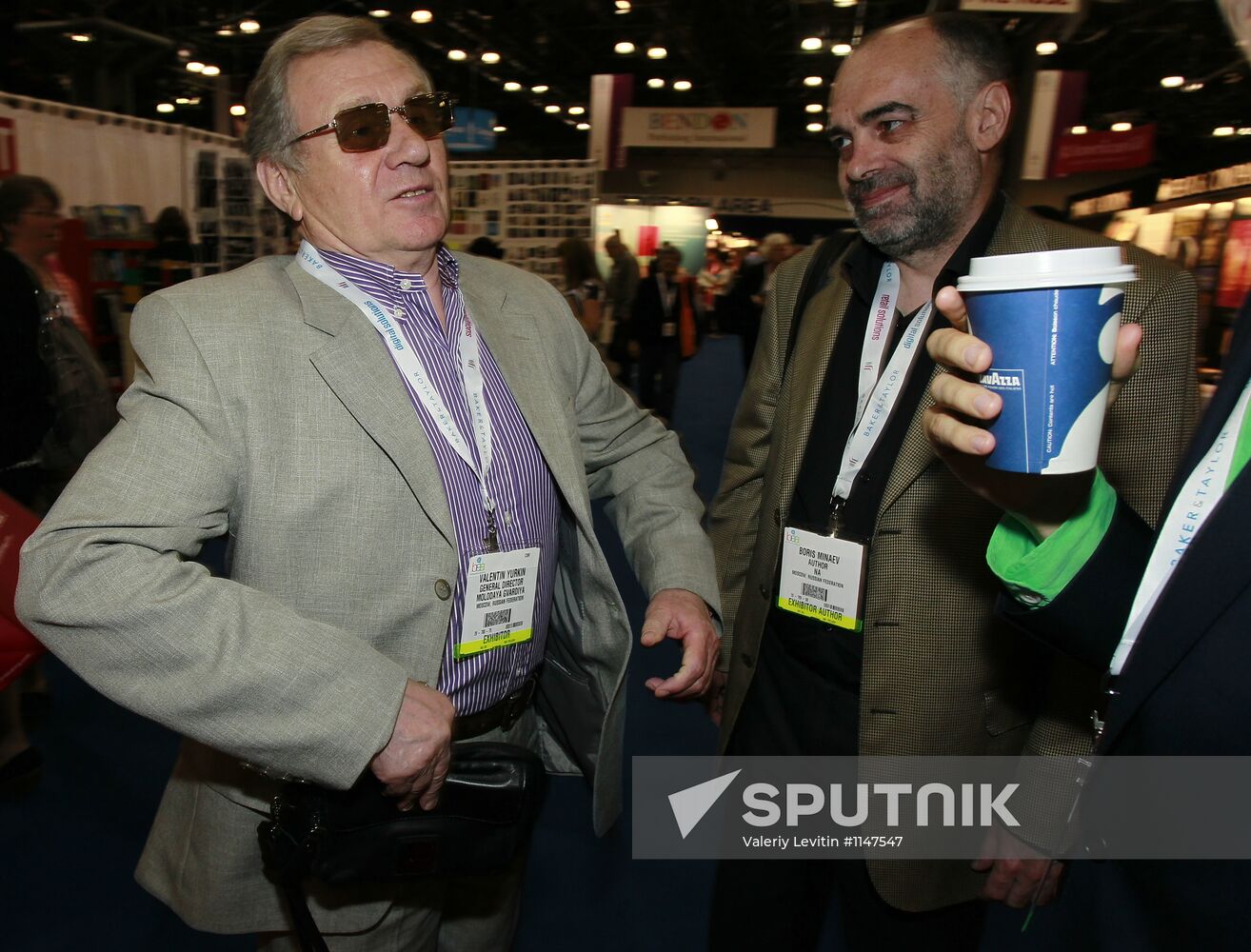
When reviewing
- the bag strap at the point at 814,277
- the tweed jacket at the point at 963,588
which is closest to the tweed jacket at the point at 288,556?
the tweed jacket at the point at 963,588

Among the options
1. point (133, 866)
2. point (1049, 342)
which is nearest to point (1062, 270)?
point (1049, 342)

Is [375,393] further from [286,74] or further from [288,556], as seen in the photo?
[286,74]

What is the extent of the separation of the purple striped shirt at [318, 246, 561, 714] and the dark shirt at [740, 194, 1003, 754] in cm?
56

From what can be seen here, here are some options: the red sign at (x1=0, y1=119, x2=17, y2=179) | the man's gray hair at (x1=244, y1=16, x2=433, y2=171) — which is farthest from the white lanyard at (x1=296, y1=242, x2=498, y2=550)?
the red sign at (x1=0, y1=119, x2=17, y2=179)

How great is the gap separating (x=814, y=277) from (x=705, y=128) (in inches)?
551

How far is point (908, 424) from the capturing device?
1630 millimetres

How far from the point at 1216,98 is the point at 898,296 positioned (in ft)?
69.2

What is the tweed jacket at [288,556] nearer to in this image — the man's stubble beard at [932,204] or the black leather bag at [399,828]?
the black leather bag at [399,828]

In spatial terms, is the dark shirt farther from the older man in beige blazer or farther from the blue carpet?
the blue carpet

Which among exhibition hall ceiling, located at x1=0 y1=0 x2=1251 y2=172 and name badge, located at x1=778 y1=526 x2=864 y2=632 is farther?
exhibition hall ceiling, located at x1=0 y1=0 x2=1251 y2=172

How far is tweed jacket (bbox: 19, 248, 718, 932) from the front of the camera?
3.39ft

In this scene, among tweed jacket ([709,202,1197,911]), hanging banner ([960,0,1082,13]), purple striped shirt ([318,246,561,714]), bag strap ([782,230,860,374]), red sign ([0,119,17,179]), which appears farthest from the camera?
red sign ([0,119,17,179])

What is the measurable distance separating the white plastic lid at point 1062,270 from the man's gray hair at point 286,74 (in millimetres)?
1005

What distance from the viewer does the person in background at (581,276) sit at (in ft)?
24.5
